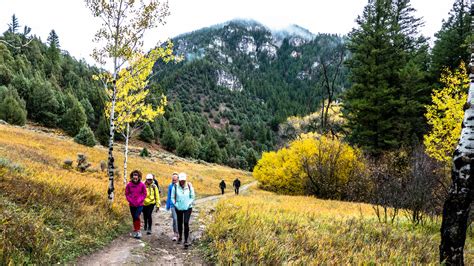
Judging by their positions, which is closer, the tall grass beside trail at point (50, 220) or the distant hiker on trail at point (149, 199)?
the tall grass beside trail at point (50, 220)

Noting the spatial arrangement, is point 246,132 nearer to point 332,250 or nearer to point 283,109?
point 283,109

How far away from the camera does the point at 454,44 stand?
27.2 metres

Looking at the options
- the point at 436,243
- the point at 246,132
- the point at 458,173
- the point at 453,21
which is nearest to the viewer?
the point at 458,173

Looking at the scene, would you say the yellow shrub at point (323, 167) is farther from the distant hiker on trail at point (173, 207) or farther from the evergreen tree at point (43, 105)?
the evergreen tree at point (43, 105)

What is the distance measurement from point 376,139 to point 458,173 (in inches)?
865

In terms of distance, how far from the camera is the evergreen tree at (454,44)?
26828 mm

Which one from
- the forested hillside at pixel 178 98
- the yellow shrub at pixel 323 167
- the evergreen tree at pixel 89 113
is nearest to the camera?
the yellow shrub at pixel 323 167

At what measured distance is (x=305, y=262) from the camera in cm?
627

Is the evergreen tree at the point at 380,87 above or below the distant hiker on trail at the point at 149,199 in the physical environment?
above

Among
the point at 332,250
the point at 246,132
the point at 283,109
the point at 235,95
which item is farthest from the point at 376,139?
the point at 235,95

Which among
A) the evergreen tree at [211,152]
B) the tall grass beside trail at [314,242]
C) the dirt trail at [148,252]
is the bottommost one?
the evergreen tree at [211,152]

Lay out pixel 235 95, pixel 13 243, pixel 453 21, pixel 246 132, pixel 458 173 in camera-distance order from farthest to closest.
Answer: pixel 235 95 → pixel 246 132 → pixel 453 21 → pixel 458 173 → pixel 13 243

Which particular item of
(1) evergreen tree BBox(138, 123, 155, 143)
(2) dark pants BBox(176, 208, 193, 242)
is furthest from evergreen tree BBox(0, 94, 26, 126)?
(2) dark pants BBox(176, 208, 193, 242)

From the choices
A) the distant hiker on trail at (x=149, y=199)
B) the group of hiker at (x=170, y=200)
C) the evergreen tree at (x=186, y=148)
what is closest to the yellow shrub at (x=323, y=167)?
the distant hiker on trail at (x=149, y=199)
